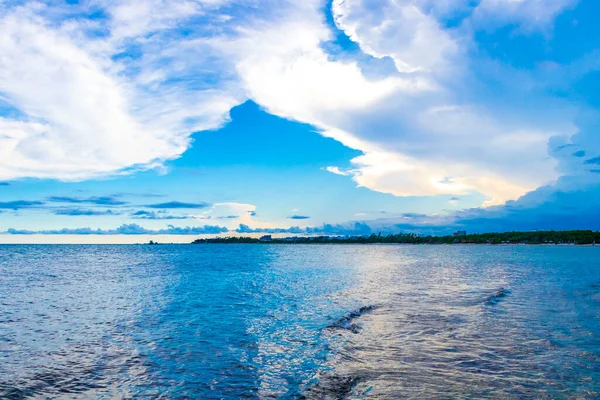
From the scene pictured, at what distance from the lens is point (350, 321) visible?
24844mm

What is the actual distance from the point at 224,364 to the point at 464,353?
10.2 metres

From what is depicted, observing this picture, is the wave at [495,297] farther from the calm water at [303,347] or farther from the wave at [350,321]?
the wave at [350,321]

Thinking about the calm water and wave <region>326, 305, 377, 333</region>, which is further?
wave <region>326, 305, 377, 333</region>

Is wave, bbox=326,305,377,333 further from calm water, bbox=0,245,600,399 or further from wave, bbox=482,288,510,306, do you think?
wave, bbox=482,288,510,306

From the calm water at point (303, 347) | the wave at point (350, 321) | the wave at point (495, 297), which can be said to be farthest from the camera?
the wave at point (495, 297)

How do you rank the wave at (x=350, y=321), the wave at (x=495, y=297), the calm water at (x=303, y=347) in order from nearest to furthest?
the calm water at (x=303, y=347) < the wave at (x=350, y=321) < the wave at (x=495, y=297)

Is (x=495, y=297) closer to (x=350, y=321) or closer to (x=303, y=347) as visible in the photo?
(x=350, y=321)

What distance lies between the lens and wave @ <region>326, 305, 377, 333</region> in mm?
22859

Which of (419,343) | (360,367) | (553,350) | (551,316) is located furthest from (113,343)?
(551,316)

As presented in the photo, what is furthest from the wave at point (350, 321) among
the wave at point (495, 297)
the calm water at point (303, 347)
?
the wave at point (495, 297)

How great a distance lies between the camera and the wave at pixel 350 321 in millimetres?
22859

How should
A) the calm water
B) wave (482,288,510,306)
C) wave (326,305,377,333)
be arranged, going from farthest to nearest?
wave (482,288,510,306), wave (326,305,377,333), the calm water

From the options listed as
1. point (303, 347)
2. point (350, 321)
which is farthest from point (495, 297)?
point (303, 347)

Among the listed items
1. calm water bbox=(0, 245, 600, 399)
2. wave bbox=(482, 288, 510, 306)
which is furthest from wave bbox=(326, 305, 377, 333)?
wave bbox=(482, 288, 510, 306)
